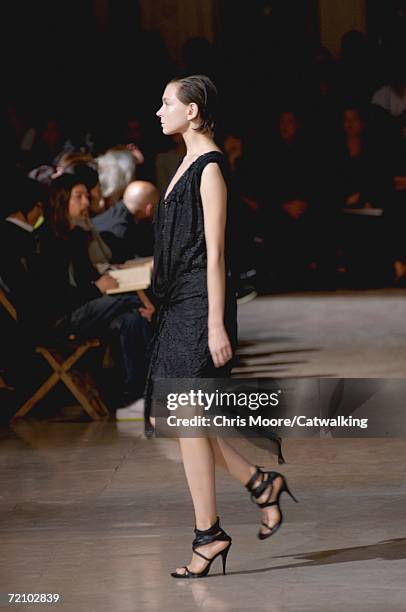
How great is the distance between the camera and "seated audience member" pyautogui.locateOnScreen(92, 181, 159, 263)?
920 centimetres

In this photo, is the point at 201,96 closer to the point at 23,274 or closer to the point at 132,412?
the point at 132,412

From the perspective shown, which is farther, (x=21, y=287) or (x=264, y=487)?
(x=21, y=287)

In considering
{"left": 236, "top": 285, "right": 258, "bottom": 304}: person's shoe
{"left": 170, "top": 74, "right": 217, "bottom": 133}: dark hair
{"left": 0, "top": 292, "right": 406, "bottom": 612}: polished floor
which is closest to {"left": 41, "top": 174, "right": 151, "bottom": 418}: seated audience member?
{"left": 0, "top": 292, "right": 406, "bottom": 612}: polished floor

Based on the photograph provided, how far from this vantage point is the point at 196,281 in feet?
16.2

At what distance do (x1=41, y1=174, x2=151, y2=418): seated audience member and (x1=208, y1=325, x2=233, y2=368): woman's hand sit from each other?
3.23 meters

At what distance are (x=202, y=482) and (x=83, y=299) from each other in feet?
11.0

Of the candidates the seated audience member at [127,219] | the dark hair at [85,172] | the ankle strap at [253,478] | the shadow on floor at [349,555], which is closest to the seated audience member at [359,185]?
the seated audience member at [127,219]

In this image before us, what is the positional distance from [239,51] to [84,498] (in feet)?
33.1

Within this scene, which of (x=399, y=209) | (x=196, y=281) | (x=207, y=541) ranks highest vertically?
(x=196, y=281)

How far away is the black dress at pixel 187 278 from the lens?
4.91 m

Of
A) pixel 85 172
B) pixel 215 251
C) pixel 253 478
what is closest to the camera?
pixel 215 251

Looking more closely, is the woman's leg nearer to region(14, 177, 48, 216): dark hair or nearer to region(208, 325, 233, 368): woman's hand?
region(208, 325, 233, 368): woman's hand

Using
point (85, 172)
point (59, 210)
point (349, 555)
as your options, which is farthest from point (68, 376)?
point (349, 555)

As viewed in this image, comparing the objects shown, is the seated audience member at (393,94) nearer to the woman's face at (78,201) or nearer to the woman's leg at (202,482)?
the woman's face at (78,201)
